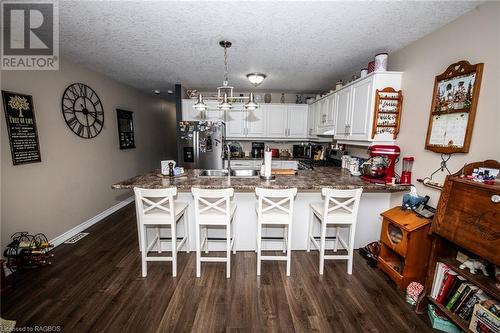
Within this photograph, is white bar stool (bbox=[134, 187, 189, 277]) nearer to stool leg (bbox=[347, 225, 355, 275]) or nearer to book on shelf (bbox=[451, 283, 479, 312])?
stool leg (bbox=[347, 225, 355, 275])

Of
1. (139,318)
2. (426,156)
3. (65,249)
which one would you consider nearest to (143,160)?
(65,249)

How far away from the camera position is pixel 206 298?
201 cm

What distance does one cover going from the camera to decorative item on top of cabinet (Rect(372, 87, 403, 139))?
101 inches

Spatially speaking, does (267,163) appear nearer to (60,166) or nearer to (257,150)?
(257,150)

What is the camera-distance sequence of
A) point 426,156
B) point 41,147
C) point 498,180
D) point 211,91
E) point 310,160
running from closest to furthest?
point 498,180 < point 426,156 < point 41,147 < point 310,160 < point 211,91

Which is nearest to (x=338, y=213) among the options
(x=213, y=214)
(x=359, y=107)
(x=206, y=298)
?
(x=213, y=214)

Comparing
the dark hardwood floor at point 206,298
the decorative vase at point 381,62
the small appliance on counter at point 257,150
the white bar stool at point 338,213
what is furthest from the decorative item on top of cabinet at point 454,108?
the small appliance on counter at point 257,150

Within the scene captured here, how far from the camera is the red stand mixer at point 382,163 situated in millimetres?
2535

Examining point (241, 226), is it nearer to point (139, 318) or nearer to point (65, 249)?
point (139, 318)

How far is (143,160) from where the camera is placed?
548 centimetres

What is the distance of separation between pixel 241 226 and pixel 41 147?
2803mm

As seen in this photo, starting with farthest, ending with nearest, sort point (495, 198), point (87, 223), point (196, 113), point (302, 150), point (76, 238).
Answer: point (302, 150) → point (196, 113) → point (87, 223) → point (76, 238) → point (495, 198)

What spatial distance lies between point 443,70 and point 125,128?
534cm

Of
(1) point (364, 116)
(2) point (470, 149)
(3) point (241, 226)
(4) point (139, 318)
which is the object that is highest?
(1) point (364, 116)
